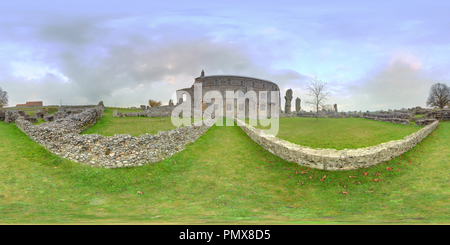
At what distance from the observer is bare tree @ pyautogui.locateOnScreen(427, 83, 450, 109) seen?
2073 inches

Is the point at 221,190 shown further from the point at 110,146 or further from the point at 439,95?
the point at 439,95

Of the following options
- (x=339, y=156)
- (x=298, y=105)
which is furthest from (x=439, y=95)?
(x=339, y=156)

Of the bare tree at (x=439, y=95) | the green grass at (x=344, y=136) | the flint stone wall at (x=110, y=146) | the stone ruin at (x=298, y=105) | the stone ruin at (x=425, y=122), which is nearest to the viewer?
the flint stone wall at (x=110, y=146)

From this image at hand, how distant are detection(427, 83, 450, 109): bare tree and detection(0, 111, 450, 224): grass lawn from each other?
195 ft

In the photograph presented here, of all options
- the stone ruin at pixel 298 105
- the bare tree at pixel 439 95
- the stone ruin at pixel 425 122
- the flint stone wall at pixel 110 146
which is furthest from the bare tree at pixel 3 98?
the bare tree at pixel 439 95

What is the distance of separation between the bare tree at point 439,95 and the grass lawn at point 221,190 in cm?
5941

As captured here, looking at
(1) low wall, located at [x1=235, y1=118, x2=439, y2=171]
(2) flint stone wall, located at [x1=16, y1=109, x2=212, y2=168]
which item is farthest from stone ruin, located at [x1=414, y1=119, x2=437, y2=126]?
(2) flint stone wall, located at [x1=16, y1=109, x2=212, y2=168]

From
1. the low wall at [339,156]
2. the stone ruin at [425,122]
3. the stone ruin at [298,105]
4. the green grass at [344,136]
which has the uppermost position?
the stone ruin at [298,105]

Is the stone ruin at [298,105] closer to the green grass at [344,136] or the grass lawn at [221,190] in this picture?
the green grass at [344,136]

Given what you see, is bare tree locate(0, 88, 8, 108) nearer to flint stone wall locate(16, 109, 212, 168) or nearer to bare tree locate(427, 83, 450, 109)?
flint stone wall locate(16, 109, 212, 168)

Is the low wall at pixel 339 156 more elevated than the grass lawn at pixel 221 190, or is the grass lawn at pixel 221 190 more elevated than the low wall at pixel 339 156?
the low wall at pixel 339 156

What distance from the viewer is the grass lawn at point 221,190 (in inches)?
241

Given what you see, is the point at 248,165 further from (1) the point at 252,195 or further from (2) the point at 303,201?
(2) the point at 303,201
